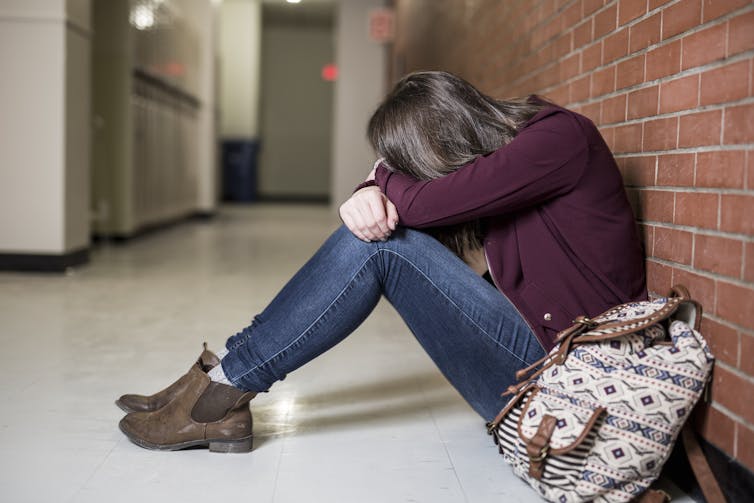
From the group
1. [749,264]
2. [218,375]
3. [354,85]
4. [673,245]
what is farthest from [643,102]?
[354,85]

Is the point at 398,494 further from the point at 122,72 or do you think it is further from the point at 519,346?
the point at 122,72

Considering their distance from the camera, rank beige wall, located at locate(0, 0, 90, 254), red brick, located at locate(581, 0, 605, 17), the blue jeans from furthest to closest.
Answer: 1. beige wall, located at locate(0, 0, 90, 254)
2. red brick, located at locate(581, 0, 605, 17)
3. the blue jeans

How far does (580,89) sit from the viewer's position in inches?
87.3

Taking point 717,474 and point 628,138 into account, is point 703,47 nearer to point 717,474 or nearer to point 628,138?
point 628,138

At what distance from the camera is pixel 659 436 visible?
1339 millimetres

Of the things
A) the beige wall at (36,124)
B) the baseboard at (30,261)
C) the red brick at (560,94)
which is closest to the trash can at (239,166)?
the beige wall at (36,124)

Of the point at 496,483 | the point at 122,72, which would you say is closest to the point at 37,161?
the point at 122,72

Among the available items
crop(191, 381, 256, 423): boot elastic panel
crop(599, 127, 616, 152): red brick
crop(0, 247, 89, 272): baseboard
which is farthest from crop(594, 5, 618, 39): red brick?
crop(0, 247, 89, 272): baseboard

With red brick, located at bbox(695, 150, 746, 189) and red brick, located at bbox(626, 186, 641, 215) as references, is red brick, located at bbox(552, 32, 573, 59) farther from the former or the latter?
red brick, located at bbox(695, 150, 746, 189)

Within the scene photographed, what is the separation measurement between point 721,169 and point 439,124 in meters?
0.52

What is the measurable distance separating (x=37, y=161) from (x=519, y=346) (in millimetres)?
3748

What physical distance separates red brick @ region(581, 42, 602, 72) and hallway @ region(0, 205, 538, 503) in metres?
0.94

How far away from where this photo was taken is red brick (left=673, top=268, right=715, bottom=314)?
141cm

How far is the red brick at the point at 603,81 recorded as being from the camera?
1.94 m
